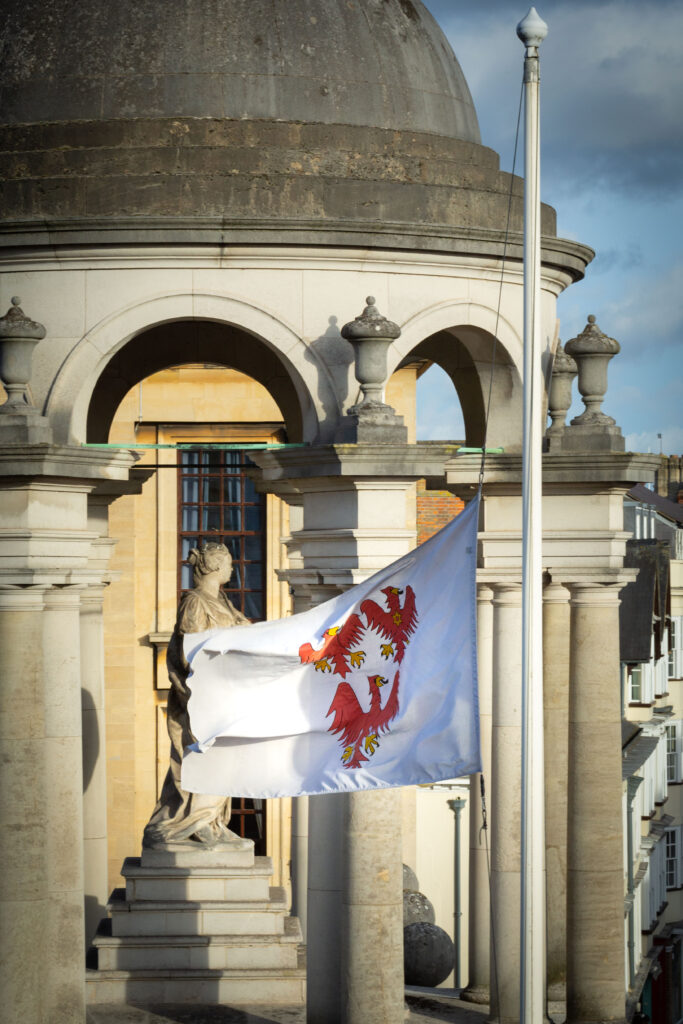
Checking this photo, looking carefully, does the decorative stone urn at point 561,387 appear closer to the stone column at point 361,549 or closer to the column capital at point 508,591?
the column capital at point 508,591

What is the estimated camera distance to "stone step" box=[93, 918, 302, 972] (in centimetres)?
2428

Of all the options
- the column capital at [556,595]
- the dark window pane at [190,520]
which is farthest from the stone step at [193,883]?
the dark window pane at [190,520]

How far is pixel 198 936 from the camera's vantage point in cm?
2442

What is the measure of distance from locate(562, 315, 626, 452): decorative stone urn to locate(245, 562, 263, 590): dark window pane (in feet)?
65.9

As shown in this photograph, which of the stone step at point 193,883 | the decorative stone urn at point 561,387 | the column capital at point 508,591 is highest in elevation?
the decorative stone urn at point 561,387

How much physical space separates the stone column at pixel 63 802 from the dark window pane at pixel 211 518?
2113cm

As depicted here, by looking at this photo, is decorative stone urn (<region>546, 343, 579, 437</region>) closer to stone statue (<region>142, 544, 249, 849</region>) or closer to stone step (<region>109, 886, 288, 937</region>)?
stone statue (<region>142, 544, 249, 849</region>)

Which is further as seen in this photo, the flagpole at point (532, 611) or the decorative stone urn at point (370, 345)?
the decorative stone urn at point (370, 345)

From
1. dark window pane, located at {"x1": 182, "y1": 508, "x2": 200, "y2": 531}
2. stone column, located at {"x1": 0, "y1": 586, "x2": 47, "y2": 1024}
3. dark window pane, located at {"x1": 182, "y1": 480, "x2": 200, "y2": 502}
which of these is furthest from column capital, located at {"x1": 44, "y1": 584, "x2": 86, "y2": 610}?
dark window pane, located at {"x1": 182, "y1": 480, "x2": 200, "y2": 502}

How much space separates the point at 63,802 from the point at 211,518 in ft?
71.4

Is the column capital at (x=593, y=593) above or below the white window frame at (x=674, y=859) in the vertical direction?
above

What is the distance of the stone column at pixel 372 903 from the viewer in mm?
20375

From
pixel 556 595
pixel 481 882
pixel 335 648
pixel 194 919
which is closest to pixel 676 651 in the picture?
pixel 481 882

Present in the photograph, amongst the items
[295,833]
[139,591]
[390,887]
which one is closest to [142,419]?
[139,591]
